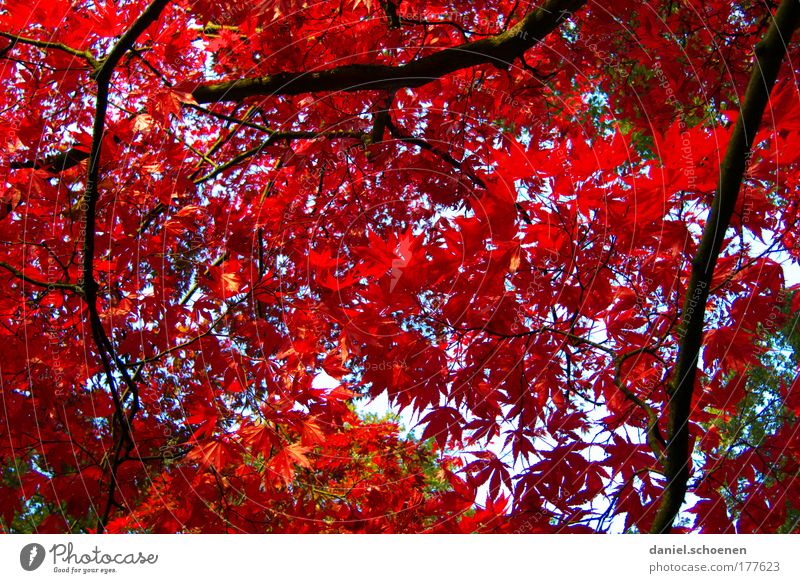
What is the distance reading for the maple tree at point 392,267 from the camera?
2732 millimetres

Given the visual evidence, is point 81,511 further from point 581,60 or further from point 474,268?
point 581,60

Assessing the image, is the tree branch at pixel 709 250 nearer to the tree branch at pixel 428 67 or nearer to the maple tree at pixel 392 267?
the maple tree at pixel 392 267

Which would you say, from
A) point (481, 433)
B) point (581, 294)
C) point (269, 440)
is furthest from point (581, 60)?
point (269, 440)

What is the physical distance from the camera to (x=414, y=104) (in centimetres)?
500

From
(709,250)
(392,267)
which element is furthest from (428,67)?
(709,250)
